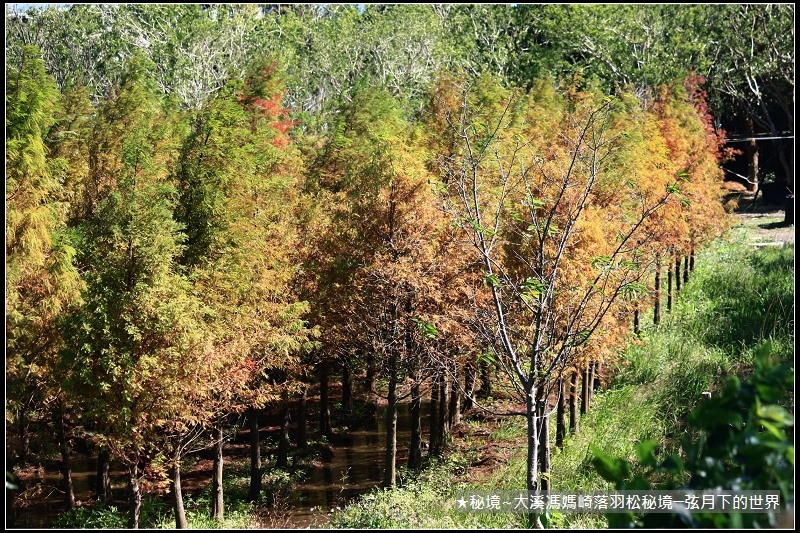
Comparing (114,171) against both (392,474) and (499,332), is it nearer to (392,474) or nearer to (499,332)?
(392,474)

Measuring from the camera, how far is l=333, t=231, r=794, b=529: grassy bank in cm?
1236

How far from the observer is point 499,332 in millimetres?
9719

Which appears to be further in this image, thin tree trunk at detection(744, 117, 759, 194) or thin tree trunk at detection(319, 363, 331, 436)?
thin tree trunk at detection(744, 117, 759, 194)

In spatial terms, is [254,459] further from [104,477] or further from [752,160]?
[752,160]

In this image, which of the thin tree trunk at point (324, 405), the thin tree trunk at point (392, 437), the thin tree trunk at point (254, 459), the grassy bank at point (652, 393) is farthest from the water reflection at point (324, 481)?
the grassy bank at point (652, 393)

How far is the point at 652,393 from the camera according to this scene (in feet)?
56.2

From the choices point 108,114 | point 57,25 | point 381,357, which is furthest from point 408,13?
point 381,357

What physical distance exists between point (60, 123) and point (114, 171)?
174 centimetres

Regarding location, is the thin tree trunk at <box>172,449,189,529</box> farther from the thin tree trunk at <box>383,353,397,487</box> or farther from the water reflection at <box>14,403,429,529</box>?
the thin tree trunk at <box>383,353,397,487</box>

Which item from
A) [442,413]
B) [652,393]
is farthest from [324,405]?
→ [652,393]

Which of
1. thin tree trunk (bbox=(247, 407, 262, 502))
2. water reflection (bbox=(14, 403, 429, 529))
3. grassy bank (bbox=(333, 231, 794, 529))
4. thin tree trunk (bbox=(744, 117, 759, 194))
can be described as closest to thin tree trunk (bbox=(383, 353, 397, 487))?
grassy bank (bbox=(333, 231, 794, 529))

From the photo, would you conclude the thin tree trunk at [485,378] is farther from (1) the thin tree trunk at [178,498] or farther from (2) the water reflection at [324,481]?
(1) the thin tree trunk at [178,498]

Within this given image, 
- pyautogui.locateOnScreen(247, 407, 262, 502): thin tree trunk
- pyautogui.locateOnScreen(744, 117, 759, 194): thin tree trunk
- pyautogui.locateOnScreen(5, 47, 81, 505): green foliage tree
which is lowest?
pyautogui.locateOnScreen(247, 407, 262, 502): thin tree trunk

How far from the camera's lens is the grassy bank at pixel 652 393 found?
12.4 metres
